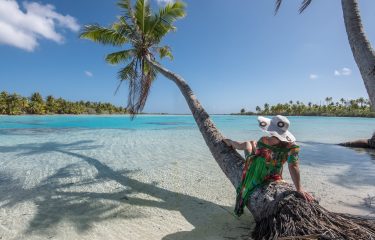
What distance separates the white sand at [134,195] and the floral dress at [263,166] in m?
0.65

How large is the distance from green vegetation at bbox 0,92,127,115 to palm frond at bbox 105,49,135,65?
153ft

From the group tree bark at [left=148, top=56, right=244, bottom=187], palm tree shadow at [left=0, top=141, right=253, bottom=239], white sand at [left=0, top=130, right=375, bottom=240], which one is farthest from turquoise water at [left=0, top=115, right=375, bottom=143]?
palm tree shadow at [left=0, top=141, right=253, bottom=239]

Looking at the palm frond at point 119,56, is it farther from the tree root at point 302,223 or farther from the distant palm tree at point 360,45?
the tree root at point 302,223

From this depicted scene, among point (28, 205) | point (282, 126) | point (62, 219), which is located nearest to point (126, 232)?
point (62, 219)

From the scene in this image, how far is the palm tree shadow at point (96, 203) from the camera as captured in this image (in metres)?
4.01

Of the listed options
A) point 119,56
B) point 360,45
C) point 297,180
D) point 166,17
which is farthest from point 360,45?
point 119,56

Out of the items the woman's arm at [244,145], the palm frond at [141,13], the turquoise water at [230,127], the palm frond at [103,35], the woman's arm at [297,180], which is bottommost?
the turquoise water at [230,127]

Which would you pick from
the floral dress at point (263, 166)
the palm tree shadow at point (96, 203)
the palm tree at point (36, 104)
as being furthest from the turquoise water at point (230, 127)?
the palm tree at point (36, 104)

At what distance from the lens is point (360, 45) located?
11.6 ft

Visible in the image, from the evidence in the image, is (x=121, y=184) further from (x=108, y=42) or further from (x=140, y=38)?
(x=108, y=42)

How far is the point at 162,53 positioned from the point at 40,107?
220 feet

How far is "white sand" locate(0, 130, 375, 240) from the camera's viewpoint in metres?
3.77

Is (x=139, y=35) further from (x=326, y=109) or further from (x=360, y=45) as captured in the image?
(x=326, y=109)

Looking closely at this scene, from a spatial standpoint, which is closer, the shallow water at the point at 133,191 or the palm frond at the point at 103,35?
the shallow water at the point at 133,191
